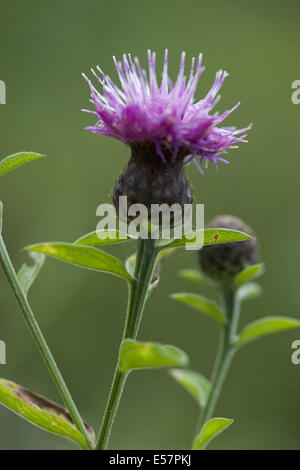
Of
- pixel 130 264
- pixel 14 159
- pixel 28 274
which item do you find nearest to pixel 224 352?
pixel 130 264

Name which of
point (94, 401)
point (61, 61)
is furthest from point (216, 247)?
point (61, 61)

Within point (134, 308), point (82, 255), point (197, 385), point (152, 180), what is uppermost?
point (152, 180)

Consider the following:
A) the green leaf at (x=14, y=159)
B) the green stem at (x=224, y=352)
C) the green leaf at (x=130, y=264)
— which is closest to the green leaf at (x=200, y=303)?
the green stem at (x=224, y=352)

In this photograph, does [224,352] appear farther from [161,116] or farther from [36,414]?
[161,116]

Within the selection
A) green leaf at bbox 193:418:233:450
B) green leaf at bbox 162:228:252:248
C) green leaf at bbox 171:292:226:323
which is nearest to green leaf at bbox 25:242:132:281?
green leaf at bbox 162:228:252:248

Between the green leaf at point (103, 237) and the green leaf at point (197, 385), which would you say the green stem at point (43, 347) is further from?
the green leaf at point (197, 385)

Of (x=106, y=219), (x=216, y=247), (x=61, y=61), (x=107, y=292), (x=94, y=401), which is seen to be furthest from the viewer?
(x=61, y=61)
